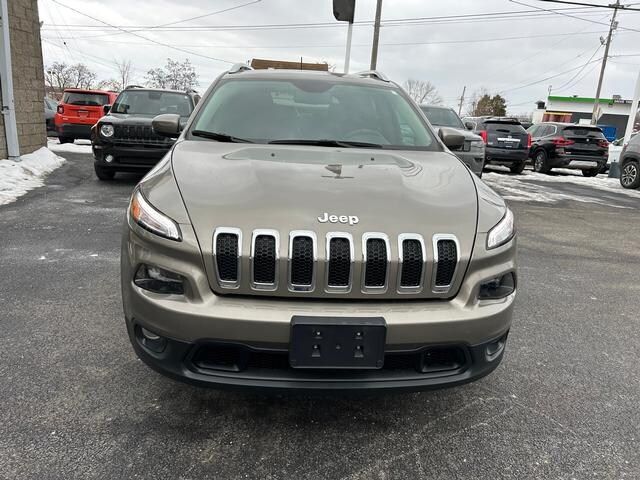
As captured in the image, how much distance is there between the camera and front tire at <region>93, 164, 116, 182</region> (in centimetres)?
880

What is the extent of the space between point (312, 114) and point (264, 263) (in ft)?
5.60

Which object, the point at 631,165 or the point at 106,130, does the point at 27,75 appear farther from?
the point at 631,165

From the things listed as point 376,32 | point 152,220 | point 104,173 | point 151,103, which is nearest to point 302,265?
point 152,220

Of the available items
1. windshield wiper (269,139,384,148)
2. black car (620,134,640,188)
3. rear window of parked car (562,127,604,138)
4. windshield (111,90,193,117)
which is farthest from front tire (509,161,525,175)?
windshield wiper (269,139,384,148)

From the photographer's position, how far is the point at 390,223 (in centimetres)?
206

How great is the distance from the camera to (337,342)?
1899mm

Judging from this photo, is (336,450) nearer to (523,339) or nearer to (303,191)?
(303,191)

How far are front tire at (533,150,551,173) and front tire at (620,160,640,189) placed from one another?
2344mm

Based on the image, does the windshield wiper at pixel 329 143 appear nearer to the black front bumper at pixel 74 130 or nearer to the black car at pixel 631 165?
the black car at pixel 631 165

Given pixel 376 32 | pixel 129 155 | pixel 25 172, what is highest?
pixel 376 32

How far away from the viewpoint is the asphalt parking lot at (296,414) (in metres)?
2.08

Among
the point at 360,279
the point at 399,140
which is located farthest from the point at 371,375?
the point at 399,140

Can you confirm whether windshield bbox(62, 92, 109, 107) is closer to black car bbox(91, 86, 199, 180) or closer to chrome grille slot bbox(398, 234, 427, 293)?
black car bbox(91, 86, 199, 180)

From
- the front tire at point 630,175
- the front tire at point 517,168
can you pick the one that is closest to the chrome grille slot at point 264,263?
the front tire at point 630,175
